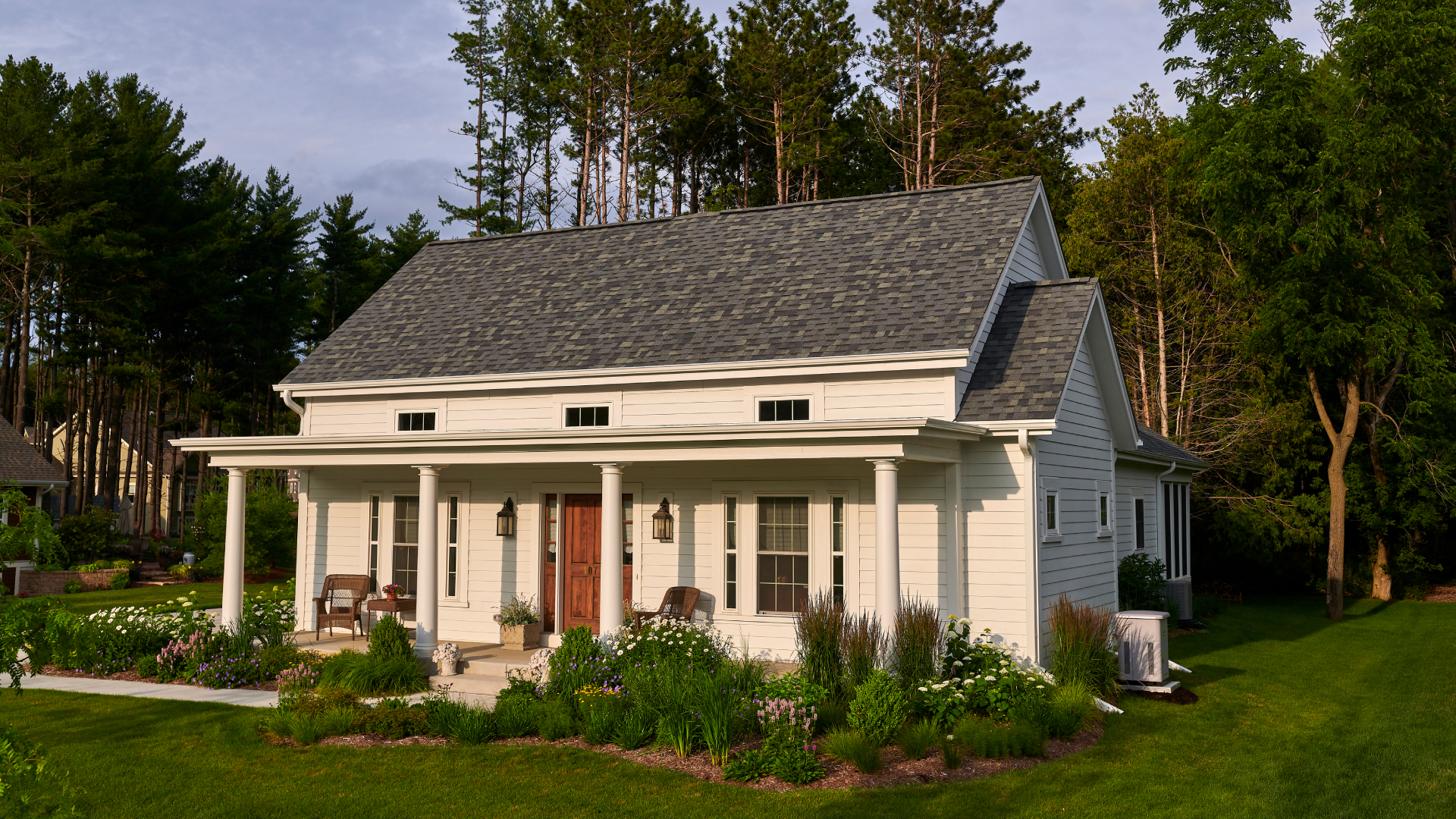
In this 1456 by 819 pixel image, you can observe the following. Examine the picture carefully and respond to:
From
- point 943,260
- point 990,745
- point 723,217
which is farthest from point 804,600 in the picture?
point 723,217

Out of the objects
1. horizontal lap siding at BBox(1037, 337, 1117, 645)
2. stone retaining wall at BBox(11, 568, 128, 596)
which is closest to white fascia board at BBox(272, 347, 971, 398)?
horizontal lap siding at BBox(1037, 337, 1117, 645)

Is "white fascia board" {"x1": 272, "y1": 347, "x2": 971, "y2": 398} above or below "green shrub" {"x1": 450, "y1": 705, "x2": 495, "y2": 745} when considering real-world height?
above

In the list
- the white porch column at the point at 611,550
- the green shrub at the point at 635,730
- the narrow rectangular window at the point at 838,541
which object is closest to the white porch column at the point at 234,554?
the white porch column at the point at 611,550

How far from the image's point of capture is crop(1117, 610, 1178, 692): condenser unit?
40.4 ft

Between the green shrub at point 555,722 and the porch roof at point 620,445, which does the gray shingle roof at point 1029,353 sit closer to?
the porch roof at point 620,445

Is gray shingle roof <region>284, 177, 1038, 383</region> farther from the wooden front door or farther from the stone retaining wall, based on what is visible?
the stone retaining wall

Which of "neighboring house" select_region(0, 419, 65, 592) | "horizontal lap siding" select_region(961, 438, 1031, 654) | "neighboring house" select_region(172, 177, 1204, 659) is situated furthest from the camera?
"neighboring house" select_region(0, 419, 65, 592)

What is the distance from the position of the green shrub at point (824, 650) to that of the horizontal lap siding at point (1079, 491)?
3094 mm

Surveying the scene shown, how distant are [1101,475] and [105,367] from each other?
32.9 m

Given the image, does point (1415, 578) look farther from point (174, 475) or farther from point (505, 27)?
point (174, 475)

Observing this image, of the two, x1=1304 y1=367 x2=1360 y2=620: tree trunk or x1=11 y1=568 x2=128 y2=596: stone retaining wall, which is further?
x1=11 y1=568 x2=128 y2=596: stone retaining wall

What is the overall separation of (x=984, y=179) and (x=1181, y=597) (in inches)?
634

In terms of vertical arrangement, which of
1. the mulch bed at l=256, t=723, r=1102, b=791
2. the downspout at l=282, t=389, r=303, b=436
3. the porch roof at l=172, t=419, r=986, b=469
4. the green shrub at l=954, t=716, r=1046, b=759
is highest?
the downspout at l=282, t=389, r=303, b=436

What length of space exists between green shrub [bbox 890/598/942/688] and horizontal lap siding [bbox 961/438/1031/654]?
54.2 inches
